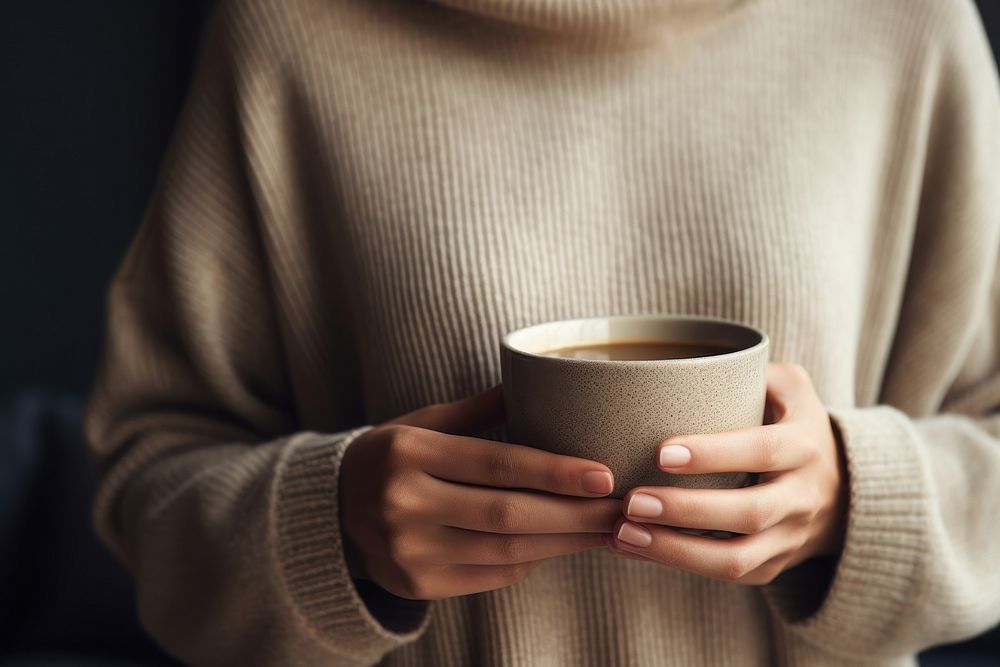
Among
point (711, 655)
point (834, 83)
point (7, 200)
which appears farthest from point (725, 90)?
point (7, 200)

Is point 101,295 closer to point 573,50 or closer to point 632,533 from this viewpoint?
point 573,50

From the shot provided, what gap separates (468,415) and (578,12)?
347 mm

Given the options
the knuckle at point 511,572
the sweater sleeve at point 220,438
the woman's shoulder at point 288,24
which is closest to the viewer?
the knuckle at point 511,572

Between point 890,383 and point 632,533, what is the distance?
1.47 ft

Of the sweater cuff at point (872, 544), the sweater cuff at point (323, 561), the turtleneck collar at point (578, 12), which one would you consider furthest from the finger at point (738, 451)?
the turtleneck collar at point (578, 12)

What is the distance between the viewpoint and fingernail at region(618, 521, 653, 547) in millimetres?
441

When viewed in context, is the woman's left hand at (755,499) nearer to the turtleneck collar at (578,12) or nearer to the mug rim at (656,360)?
the mug rim at (656,360)

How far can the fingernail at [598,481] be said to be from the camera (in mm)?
429

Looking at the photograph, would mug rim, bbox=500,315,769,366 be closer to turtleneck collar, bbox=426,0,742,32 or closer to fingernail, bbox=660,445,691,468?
fingernail, bbox=660,445,691,468

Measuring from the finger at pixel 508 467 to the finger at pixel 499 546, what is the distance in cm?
4

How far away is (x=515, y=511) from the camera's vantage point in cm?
47

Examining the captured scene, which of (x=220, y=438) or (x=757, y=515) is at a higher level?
(x=757, y=515)

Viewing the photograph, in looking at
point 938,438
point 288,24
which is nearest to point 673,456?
point 938,438

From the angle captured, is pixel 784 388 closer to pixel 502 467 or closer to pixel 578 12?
pixel 502 467
